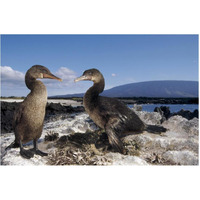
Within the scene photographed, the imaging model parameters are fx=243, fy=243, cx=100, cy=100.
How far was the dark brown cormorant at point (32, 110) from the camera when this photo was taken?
3928 millimetres

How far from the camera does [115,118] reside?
412 centimetres

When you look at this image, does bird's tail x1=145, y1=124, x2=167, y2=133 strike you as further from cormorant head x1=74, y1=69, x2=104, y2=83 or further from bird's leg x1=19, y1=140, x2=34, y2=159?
bird's leg x1=19, y1=140, x2=34, y2=159

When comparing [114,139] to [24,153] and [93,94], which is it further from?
[24,153]

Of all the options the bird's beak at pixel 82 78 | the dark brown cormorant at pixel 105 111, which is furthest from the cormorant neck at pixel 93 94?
the bird's beak at pixel 82 78

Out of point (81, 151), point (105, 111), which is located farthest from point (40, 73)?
point (81, 151)

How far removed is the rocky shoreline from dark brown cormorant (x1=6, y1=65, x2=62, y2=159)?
0.38 m

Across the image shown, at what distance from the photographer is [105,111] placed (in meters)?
4.14

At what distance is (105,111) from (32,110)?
1201 mm

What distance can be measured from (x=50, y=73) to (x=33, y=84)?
1.08 ft

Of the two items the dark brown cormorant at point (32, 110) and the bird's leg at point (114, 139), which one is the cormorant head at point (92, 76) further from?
the bird's leg at point (114, 139)

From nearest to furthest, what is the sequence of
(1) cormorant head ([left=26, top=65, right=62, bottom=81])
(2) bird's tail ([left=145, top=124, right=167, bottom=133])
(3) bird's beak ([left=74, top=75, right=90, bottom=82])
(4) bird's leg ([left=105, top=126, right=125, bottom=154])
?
(4) bird's leg ([left=105, top=126, right=125, bottom=154]), (1) cormorant head ([left=26, top=65, right=62, bottom=81]), (3) bird's beak ([left=74, top=75, right=90, bottom=82]), (2) bird's tail ([left=145, top=124, right=167, bottom=133])

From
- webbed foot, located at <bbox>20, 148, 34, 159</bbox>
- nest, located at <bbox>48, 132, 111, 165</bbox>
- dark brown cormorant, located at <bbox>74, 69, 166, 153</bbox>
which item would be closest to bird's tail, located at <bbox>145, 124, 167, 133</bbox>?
dark brown cormorant, located at <bbox>74, 69, 166, 153</bbox>

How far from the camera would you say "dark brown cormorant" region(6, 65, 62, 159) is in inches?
155

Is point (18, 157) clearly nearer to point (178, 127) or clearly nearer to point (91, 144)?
point (91, 144)
